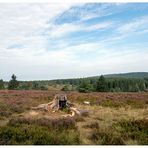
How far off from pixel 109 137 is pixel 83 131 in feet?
5.42

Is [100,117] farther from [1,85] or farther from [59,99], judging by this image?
[1,85]

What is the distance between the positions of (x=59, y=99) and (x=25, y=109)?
6.59 ft

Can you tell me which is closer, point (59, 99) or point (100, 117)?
point (100, 117)

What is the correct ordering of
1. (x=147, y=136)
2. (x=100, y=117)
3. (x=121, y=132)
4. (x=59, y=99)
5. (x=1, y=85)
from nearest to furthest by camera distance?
1. (x=147, y=136)
2. (x=121, y=132)
3. (x=100, y=117)
4. (x=59, y=99)
5. (x=1, y=85)

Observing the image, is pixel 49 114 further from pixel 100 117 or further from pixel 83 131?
pixel 83 131

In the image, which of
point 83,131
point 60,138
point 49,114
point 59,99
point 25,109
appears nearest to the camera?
point 60,138

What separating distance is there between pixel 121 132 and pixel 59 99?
746 centimetres

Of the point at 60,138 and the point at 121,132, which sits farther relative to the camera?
the point at 121,132

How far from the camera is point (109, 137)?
25.5ft

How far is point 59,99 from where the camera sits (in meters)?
15.8

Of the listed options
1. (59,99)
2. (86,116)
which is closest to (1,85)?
(59,99)

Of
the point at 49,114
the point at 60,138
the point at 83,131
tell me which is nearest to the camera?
the point at 60,138

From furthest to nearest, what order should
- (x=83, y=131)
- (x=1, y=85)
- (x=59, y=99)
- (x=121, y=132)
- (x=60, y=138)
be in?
(x=1, y=85)
(x=59, y=99)
(x=83, y=131)
(x=121, y=132)
(x=60, y=138)

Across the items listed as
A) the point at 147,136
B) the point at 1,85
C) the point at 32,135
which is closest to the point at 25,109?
the point at 32,135
